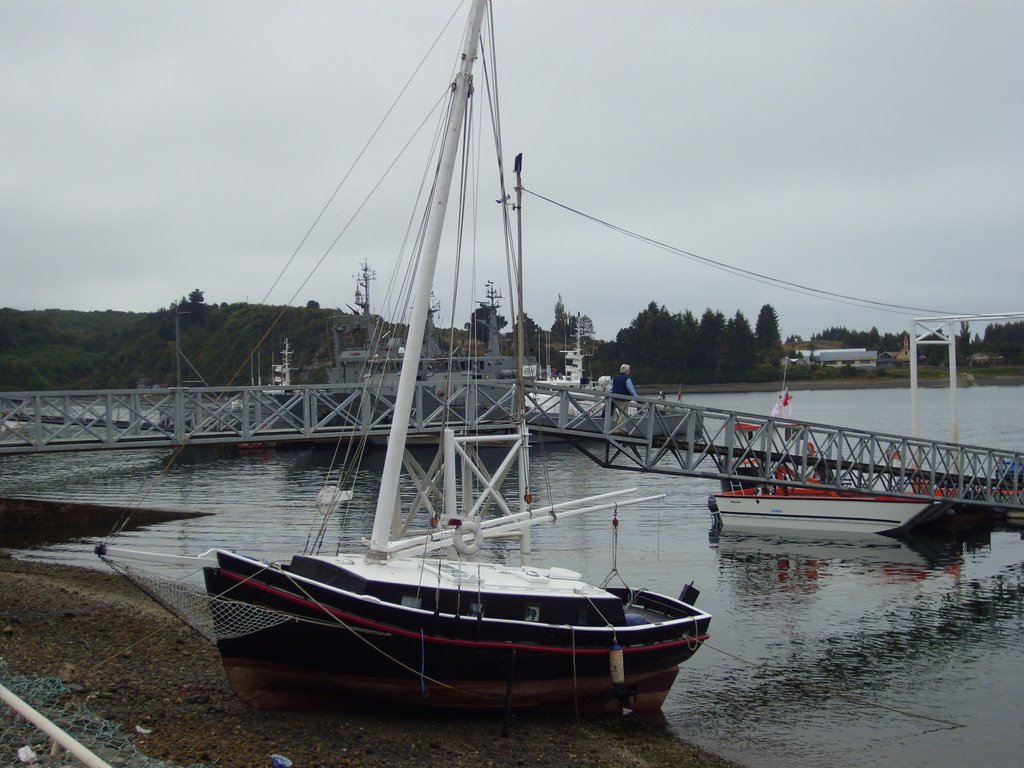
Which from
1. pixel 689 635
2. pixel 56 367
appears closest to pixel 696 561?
pixel 689 635

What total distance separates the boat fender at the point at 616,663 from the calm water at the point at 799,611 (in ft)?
5.48

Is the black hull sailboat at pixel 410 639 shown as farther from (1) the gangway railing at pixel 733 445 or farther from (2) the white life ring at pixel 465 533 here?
(1) the gangway railing at pixel 733 445

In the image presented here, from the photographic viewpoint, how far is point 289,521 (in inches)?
1615

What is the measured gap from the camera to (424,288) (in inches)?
639

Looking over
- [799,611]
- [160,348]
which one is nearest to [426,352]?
→ [799,611]

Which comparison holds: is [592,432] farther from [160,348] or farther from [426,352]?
[160,348]

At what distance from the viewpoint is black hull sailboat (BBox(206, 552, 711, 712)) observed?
14.6 m

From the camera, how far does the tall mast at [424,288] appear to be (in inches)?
629

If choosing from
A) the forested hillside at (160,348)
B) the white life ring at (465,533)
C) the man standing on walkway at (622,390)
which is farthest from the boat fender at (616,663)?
the forested hillside at (160,348)

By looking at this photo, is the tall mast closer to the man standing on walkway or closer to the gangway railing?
the gangway railing

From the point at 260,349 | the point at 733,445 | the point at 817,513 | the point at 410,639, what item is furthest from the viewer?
the point at 260,349

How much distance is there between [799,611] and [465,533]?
42.2ft

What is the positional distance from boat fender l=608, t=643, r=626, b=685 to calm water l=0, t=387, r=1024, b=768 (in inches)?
65.7

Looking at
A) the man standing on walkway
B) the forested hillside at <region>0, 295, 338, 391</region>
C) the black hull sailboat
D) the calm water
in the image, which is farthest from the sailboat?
the forested hillside at <region>0, 295, 338, 391</region>
